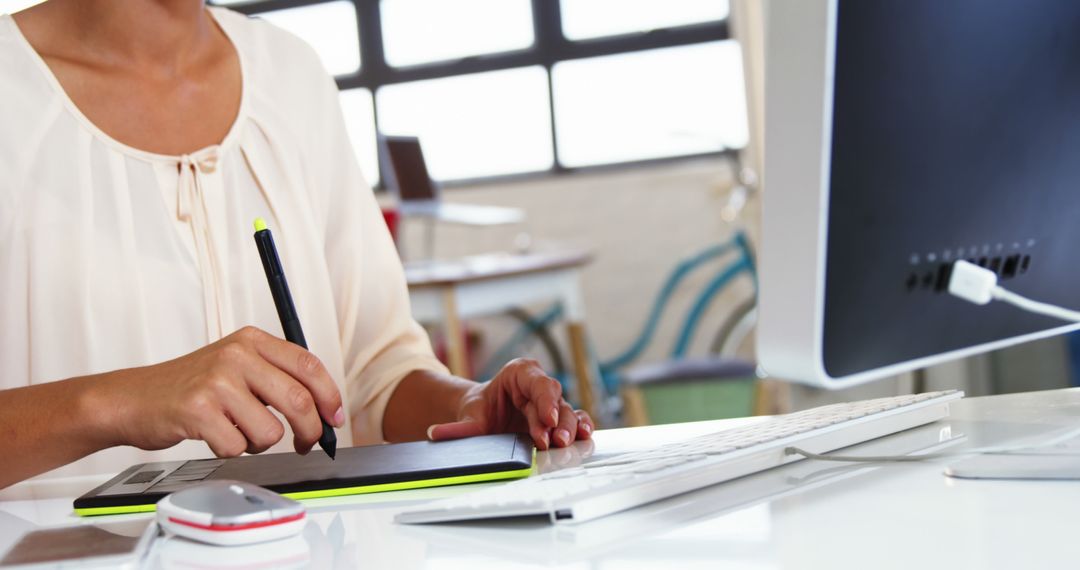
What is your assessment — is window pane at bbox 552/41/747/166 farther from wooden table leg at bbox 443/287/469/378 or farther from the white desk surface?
the white desk surface

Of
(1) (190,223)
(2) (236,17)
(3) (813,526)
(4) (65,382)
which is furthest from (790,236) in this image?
(2) (236,17)

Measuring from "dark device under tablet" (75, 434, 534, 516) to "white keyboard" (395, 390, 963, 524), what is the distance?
3.4 inches

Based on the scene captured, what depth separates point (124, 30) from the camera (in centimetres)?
100

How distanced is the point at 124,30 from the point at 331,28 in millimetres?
4487

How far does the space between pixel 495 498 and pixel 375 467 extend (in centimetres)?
16

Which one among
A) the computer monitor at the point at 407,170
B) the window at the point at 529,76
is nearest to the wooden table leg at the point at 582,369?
the computer monitor at the point at 407,170

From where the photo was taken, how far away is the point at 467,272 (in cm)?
304

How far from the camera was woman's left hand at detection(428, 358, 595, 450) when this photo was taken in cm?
74

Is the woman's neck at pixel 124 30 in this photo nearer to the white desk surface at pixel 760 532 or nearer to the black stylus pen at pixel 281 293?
the black stylus pen at pixel 281 293

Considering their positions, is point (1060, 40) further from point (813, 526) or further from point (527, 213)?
point (527, 213)

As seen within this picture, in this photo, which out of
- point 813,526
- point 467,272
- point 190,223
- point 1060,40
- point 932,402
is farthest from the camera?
point 467,272

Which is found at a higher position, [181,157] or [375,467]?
[181,157]

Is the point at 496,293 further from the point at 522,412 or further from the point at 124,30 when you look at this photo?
the point at 522,412

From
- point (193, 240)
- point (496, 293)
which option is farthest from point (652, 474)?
Answer: point (496, 293)
